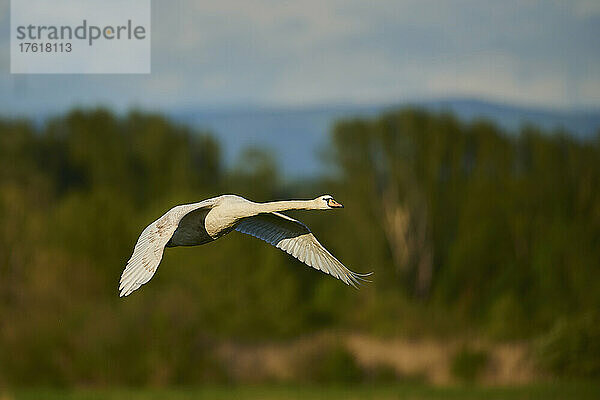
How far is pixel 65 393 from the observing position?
44031 mm

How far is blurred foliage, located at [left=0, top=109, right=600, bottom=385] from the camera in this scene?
46.3 meters

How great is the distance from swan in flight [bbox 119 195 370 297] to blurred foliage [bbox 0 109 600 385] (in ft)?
103

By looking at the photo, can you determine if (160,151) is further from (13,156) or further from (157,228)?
(157,228)

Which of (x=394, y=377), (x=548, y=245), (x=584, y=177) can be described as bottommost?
(x=394, y=377)

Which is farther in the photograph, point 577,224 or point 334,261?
point 577,224

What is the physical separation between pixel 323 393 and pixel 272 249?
39.0 feet

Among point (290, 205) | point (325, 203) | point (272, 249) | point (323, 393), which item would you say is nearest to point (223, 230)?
point (290, 205)

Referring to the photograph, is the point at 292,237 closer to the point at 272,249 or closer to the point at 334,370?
the point at 334,370

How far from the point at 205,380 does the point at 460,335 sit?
542 inches

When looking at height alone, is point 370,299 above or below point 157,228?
below

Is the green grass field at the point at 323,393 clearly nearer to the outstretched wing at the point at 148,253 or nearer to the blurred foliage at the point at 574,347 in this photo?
the blurred foliage at the point at 574,347

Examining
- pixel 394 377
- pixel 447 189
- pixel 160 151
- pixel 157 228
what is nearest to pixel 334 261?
pixel 157 228

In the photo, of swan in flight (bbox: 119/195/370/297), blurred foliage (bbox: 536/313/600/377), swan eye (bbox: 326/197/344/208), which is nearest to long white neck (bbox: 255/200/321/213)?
swan in flight (bbox: 119/195/370/297)

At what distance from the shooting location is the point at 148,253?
1041cm
